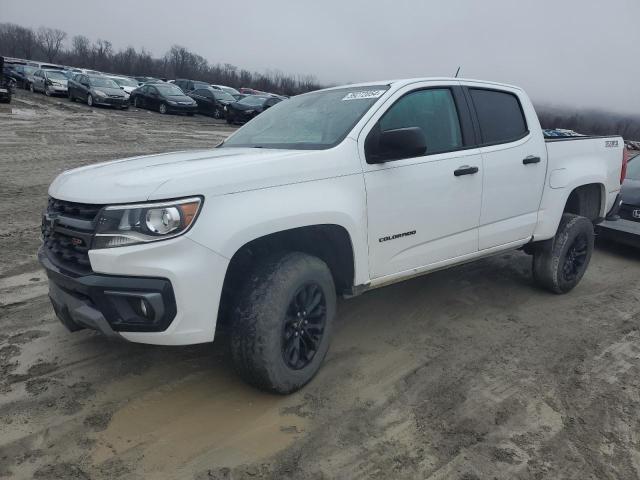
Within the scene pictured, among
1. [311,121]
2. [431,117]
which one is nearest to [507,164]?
[431,117]

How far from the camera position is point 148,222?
8.68 feet

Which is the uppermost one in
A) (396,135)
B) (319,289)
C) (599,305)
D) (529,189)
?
(396,135)

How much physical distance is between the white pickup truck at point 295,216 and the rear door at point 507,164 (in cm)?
2

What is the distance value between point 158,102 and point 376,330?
2420 centimetres

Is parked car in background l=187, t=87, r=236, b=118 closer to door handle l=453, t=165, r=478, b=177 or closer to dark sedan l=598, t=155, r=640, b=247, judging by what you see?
dark sedan l=598, t=155, r=640, b=247

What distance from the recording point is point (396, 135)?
3262mm

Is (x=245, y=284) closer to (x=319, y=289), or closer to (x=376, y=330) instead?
(x=319, y=289)

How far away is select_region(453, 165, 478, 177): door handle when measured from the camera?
3.92 meters

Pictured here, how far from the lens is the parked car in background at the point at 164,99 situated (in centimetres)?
2555

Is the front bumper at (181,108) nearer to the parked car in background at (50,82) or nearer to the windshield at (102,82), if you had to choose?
the windshield at (102,82)

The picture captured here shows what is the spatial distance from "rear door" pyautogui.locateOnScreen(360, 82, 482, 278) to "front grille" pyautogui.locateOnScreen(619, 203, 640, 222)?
4082 mm

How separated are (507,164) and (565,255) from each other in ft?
4.54

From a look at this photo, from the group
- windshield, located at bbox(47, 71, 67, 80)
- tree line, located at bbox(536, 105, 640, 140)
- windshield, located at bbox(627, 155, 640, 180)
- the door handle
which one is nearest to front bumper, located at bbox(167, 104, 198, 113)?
windshield, located at bbox(47, 71, 67, 80)

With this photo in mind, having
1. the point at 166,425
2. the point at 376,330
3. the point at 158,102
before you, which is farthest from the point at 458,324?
the point at 158,102
